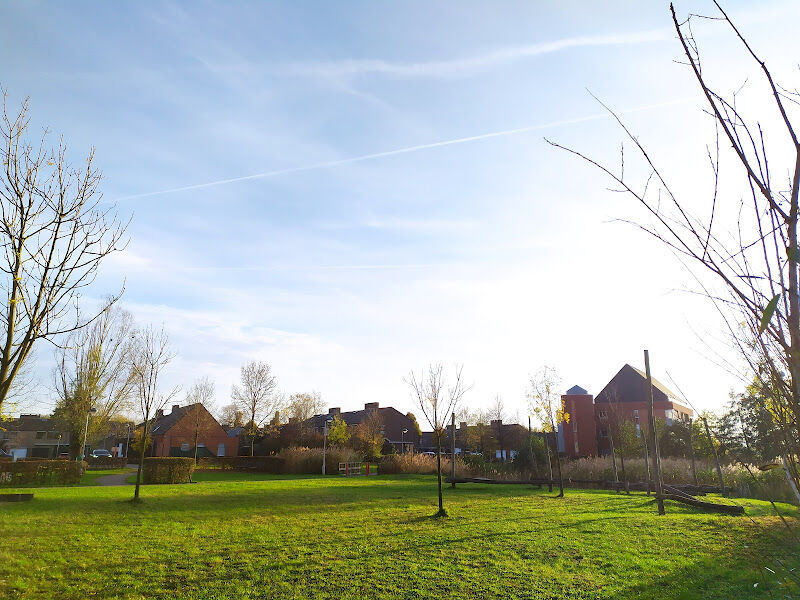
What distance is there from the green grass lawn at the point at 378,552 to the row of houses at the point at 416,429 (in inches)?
644

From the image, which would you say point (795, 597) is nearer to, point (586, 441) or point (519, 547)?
point (519, 547)

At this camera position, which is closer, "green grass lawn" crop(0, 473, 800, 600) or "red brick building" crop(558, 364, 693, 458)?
"green grass lawn" crop(0, 473, 800, 600)

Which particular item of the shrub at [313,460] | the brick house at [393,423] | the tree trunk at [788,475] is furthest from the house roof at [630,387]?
the tree trunk at [788,475]

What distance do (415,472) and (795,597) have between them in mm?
27899

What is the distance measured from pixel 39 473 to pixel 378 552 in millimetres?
21438

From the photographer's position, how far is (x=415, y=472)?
33094mm

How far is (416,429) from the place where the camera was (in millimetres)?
64812

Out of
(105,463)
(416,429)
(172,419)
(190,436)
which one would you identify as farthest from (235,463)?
(416,429)

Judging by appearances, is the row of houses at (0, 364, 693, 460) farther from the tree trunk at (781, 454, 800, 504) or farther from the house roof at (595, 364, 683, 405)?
the tree trunk at (781, 454, 800, 504)

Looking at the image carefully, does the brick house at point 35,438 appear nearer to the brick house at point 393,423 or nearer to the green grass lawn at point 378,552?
the brick house at point 393,423

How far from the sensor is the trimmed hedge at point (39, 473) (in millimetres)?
22516

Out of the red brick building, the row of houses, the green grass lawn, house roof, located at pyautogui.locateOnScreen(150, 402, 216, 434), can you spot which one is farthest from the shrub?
the green grass lawn

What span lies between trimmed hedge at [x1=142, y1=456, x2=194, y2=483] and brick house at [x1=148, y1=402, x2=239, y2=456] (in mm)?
26040

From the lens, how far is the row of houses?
41812 millimetres
